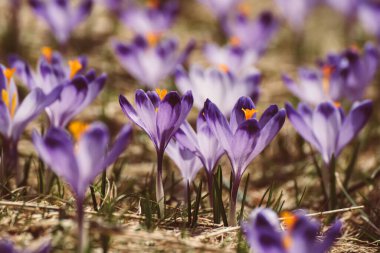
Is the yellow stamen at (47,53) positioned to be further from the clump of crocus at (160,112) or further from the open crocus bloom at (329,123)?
the open crocus bloom at (329,123)

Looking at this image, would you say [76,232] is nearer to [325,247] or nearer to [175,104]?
[175,104]

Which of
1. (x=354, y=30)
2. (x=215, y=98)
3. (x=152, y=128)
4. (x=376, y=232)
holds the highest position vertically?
(x=354, y=30)

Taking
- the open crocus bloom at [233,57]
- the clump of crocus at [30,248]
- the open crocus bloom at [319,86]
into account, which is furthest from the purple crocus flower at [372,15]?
the clump of crocus at [30,248]

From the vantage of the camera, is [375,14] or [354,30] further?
[354,30]

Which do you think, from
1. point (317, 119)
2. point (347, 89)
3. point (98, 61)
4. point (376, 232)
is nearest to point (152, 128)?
point (317, 119)

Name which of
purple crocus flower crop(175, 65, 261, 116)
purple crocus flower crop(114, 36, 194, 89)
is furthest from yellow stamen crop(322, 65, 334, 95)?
purple crocus flower crop(114, 36, 194, 89)

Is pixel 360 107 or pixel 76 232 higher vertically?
pixel 360 107

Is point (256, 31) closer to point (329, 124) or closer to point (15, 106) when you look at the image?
point (329, 124)

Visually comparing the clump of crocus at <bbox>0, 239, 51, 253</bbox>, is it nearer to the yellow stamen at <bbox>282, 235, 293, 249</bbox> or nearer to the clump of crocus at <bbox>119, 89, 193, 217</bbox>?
the clump of crocus at <bbox>119, 89, 193, 217</bbox>
